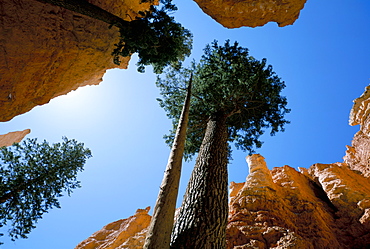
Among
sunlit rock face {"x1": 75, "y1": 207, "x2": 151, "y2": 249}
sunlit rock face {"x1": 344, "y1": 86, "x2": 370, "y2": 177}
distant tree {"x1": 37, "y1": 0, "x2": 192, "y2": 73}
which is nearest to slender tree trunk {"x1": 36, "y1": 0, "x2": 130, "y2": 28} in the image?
distant tree {"x1": 37, "y1": 0, "x2": 192, "y2": 73}

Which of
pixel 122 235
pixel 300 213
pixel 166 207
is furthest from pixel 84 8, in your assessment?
pixel 300 213

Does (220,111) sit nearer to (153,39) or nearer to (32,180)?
(153,39)

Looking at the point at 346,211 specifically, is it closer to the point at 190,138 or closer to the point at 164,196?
the point at 190,138

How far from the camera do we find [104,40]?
7.60 metres

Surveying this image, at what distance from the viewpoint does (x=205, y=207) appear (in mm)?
4117

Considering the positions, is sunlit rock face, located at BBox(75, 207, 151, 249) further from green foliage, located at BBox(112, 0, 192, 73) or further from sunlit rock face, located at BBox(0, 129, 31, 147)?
green foliage, located at BBox(112, 0, 192, 73)

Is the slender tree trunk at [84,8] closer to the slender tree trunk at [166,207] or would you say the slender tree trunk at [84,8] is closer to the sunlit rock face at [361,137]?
the slender tree trunk at [166,207]

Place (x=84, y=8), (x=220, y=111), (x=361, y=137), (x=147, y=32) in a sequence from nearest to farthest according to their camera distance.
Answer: (x=84, y=8) → (x=147, y=32) → (x=220, y=111) → (x=361, y=137)

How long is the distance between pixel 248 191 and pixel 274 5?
34.0ft

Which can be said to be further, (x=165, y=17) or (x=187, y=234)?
(x=165, y=17)

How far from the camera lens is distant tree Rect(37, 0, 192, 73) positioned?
5068 mm

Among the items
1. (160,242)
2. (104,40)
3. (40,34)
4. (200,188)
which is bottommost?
(160,242)

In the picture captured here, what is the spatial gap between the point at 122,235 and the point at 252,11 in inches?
573

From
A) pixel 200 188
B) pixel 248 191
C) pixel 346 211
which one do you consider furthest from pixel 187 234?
pixel 346 211
